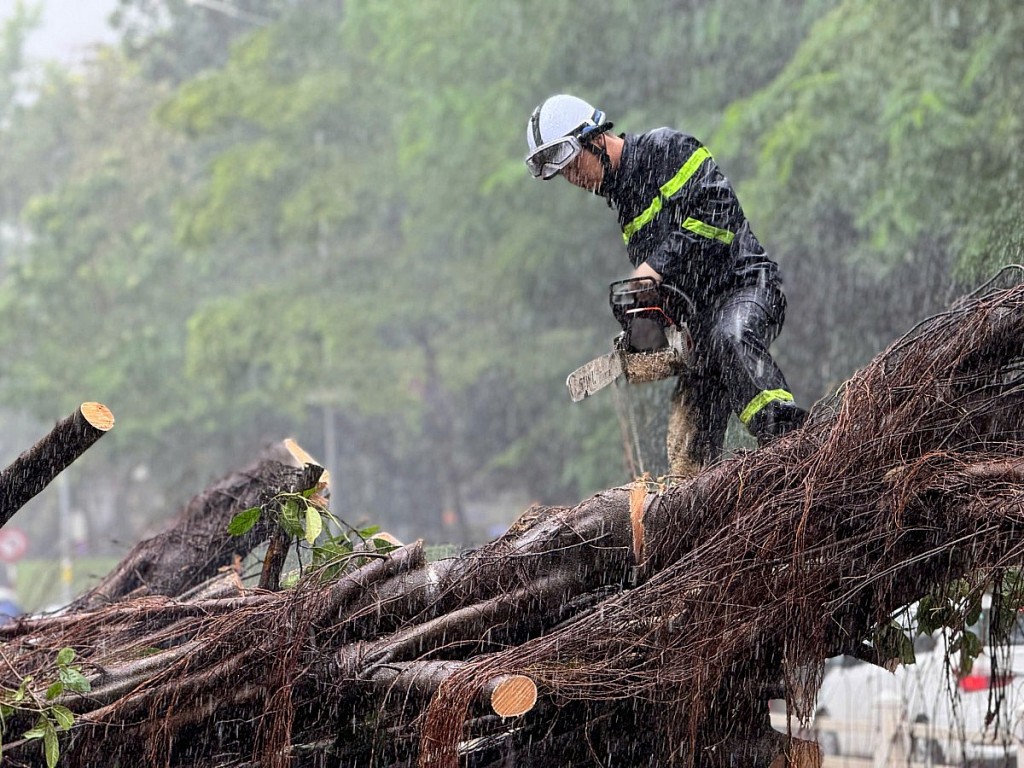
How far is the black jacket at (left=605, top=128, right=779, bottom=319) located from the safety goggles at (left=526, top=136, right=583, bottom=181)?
0.63 feet

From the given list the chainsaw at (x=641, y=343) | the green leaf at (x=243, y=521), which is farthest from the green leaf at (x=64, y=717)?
the chainsaw at (x=641, y=343)

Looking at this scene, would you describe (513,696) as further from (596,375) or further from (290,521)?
(596,375)

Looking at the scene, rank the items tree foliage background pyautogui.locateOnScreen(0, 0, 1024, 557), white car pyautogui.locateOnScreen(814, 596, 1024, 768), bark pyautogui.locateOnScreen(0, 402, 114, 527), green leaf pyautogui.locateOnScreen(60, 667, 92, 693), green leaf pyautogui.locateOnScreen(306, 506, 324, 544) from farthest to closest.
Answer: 1. tree foliage background pyautogui.locateOnScreen(0, 0, 1024, 557)
2. white car pyautogui.locateOnScreen(814, 596, 1024, 768)
3. green leaf pyautogui.locateOnScreen(306, 506, 324, 544)
4. bark pyautogui.locateOnScreen(0, 402, 114, 527)
5. green leaf pyautogui.locateOnScreen(60, 667, 92, 693)

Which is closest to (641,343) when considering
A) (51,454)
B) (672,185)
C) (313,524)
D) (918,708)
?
(672,185)

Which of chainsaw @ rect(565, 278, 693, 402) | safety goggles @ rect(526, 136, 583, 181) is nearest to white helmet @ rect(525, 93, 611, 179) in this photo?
safety goggles @ rect(526, 136, 583, 181)

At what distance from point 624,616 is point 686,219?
Answer: 1622 millimetres

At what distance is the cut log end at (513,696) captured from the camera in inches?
129

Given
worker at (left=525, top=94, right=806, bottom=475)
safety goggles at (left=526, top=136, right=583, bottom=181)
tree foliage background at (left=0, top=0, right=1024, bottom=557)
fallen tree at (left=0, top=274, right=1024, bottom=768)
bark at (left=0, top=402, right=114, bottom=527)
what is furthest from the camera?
tree foliage background at (left=0, top=0, right=1024, bottom=557)

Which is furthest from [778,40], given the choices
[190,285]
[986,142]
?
[190,285]

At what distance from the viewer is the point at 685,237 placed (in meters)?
4.59

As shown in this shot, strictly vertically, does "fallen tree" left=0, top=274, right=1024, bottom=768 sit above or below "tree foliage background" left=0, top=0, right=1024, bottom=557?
below

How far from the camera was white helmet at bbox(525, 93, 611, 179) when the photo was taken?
4.67 metres

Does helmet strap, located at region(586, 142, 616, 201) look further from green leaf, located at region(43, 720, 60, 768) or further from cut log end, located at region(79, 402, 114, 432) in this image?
green leaf, located at region(43, 720, 60, 768)

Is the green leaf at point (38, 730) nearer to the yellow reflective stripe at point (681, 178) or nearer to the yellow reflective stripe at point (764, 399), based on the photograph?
the yellow reflective stripe at point (764, 399)
